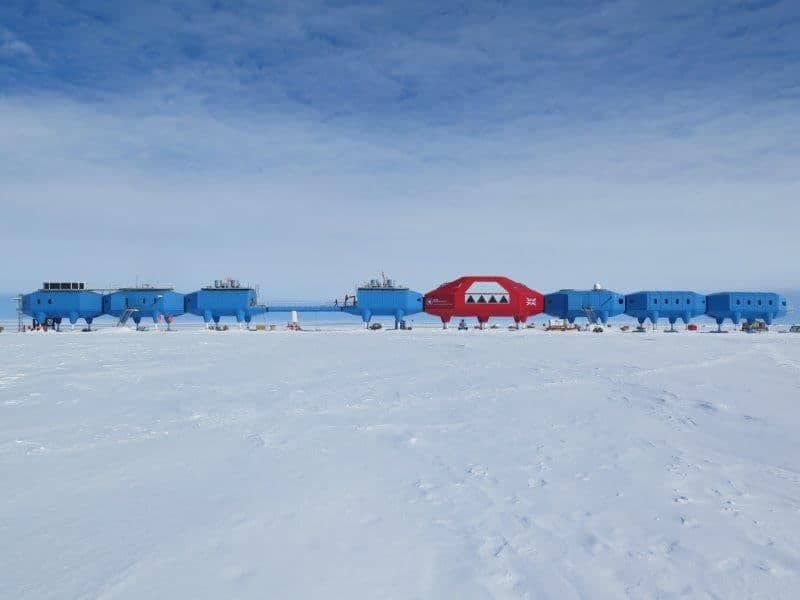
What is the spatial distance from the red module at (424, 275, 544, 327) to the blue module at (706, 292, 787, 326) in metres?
22.5

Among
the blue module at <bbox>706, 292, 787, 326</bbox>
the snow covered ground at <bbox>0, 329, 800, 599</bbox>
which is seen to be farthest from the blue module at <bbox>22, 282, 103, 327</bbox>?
the blue module at <bbox>706, 292, 787, 326</bbox>

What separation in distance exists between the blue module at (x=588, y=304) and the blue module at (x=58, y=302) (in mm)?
52886

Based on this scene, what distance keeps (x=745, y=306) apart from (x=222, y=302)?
5968 cm

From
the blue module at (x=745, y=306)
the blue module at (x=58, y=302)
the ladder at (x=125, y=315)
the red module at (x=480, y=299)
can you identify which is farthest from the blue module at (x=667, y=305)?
the blue module at (x=58, y=302)

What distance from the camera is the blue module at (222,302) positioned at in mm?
58312

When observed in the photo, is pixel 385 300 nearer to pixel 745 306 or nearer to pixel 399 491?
pixel 745 306

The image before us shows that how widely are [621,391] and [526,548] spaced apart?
34.2 ft

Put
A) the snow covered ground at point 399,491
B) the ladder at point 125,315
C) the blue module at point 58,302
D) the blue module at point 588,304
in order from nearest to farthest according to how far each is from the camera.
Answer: the snow covered ground at point 399,491 → the blue module at point 58,302 → the ladder at point 125,315 → the blue module at point 588,304

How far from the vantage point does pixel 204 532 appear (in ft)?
20.1

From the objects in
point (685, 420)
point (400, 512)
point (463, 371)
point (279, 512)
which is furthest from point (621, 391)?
point (279, 512)

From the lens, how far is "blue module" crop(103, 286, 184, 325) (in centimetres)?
5806

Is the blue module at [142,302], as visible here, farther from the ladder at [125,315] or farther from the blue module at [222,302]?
the blue module at [222,302]

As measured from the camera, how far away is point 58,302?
56906mm

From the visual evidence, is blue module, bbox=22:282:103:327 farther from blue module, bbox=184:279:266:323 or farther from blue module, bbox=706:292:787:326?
blue module, bbox=706:292:787:326
